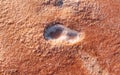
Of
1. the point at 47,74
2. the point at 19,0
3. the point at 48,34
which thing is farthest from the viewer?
the point at 19,0

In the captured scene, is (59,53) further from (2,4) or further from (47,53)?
(2,4)

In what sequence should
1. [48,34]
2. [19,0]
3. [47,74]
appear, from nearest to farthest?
1. [47,74]
2. [48,34]
3. [19,0]

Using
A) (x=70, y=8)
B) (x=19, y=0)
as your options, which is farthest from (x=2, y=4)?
(x=70, y=8)

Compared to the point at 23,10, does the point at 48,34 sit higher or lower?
lower

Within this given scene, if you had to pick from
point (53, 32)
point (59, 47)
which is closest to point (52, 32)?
point (53, 32)

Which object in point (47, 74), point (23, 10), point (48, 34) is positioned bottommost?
point (47, 74)

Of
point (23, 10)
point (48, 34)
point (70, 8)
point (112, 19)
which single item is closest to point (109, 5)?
point (112, 19)

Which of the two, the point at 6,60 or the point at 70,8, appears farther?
the point at 70,8

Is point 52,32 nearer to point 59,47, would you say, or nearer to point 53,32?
point 53,32
